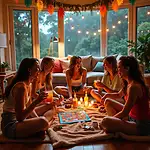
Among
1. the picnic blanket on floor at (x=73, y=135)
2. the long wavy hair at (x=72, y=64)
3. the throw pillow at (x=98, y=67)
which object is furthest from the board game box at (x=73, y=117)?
the throw pillow at (x=98, y=67)

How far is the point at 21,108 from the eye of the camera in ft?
6.70

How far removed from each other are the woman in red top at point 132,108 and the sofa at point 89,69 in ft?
7.18

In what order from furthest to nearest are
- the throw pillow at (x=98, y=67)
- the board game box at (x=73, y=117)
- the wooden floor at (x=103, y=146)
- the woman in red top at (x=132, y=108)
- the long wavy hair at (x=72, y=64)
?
the throw pillow at (x=98, y=67) < the long wavy hair at (x=72, y=64) < the board game box at (x=73, y=117) < the woman in red top at (x=132, y=108) < the wooden floor at (x=103, y=146)

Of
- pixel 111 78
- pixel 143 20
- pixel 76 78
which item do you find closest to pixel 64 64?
pixel 76 78

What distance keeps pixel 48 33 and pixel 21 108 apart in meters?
3.96

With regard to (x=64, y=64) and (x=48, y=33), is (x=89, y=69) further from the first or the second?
(x=48, y=33)

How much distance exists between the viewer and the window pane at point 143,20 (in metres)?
5.23

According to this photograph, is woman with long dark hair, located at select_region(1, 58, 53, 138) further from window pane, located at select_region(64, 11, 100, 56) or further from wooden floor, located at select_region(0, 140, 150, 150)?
window pane, located at select_region(64, 11, 100, 56)

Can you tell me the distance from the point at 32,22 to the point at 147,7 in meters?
3.04

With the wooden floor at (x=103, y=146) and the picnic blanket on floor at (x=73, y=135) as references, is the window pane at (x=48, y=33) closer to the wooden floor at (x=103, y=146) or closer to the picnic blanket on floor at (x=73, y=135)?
the picnic blanket on floor at (x=73, y=135)

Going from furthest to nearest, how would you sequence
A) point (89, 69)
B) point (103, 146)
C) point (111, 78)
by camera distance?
point (89, 69) < point (111, 78) < point (103, 146)

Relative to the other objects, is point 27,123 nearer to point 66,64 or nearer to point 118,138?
point 118,138

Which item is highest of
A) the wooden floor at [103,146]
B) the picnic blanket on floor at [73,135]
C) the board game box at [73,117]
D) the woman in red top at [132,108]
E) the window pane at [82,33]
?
the window pane at [82,33]

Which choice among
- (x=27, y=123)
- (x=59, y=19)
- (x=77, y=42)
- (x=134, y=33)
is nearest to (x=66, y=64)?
(x=77, y=42)
